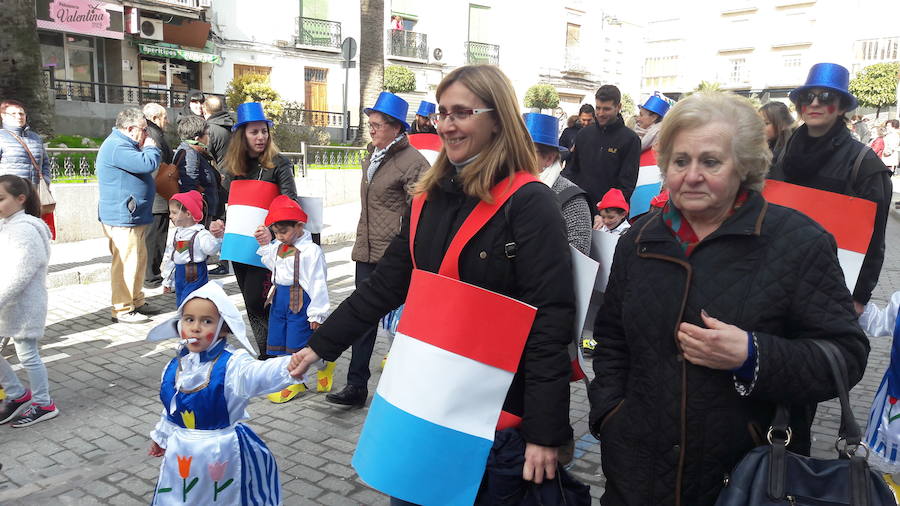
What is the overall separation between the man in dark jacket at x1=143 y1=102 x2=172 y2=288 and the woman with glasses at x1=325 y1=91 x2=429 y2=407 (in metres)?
4.16

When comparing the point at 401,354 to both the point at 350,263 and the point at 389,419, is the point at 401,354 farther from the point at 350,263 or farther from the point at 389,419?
the point at 350,263

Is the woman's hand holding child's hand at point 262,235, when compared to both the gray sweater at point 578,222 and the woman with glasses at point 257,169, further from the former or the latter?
the gray sweater at point 578,222

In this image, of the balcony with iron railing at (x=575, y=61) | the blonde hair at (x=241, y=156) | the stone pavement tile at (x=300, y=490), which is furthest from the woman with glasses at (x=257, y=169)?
the balcony with iron railing at (x=575, y=61)

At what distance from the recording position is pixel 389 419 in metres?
2.33

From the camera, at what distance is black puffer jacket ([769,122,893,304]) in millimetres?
3793

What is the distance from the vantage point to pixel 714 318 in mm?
1943

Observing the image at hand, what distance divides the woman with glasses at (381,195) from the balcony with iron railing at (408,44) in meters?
33.0

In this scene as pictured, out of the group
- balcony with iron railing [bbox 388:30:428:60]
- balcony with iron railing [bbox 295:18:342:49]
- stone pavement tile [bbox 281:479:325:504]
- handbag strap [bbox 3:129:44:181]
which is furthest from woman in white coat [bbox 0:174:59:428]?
balcony with iron railing [bbox 388:30:428:60]

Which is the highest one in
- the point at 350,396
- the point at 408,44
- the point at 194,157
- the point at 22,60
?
the point at 408,44

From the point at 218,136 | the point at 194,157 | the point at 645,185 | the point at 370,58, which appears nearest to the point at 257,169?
the point at 194,157

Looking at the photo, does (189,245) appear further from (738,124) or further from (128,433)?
(738,124)

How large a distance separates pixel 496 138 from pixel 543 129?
189cm

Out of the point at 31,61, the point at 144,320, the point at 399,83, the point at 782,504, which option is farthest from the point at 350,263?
the point at 399,83

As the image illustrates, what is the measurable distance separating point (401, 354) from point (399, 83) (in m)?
33.3
